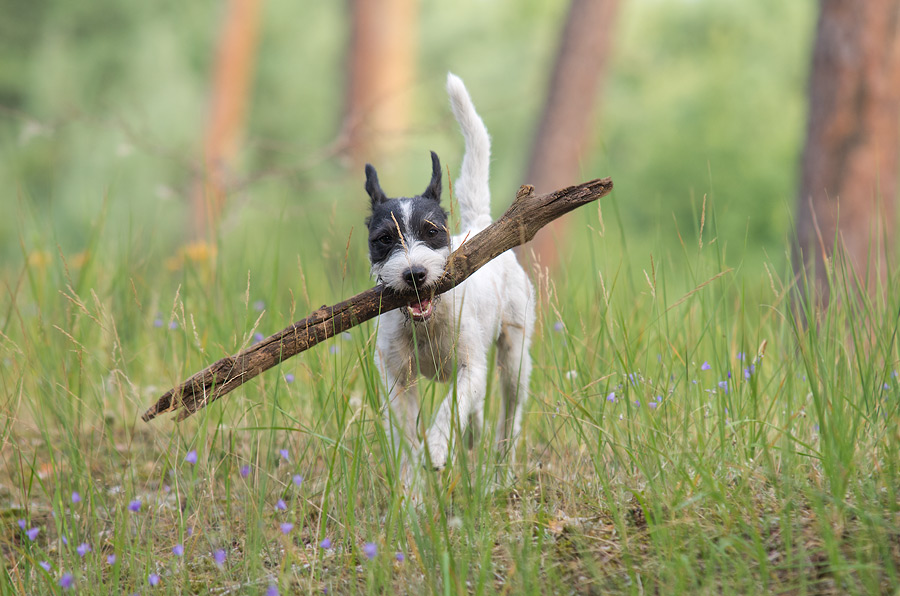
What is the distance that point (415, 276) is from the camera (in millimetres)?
3197

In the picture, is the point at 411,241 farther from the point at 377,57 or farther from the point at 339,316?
the point at 377,57

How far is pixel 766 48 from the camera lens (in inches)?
719

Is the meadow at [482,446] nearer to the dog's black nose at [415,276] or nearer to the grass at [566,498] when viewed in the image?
the grass at [566,498]

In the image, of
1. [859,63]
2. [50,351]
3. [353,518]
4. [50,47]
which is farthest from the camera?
[50,47]

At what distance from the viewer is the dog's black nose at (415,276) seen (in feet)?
10.4

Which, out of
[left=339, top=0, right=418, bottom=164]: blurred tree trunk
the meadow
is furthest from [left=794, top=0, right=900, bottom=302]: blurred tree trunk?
[left=339, top=0, right=418, bottom=164]: blurred tree trunk

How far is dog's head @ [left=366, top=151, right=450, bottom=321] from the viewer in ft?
10.5

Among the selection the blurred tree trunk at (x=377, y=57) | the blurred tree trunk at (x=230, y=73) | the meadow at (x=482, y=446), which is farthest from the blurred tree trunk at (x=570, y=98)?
the blurred tree trunk at (x=230, y=73)

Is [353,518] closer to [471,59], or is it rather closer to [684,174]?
[684,174]

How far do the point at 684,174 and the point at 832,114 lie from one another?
1114cm

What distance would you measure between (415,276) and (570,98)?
9.13m

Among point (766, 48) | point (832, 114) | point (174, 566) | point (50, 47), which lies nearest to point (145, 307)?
point (174, 566)

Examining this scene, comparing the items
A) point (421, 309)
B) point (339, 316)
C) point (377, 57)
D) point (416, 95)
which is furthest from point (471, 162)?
point (416, 95)

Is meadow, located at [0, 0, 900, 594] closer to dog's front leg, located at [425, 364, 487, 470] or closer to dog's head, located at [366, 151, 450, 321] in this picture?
dog's front leg, located at [425, 364, 487, 470]
